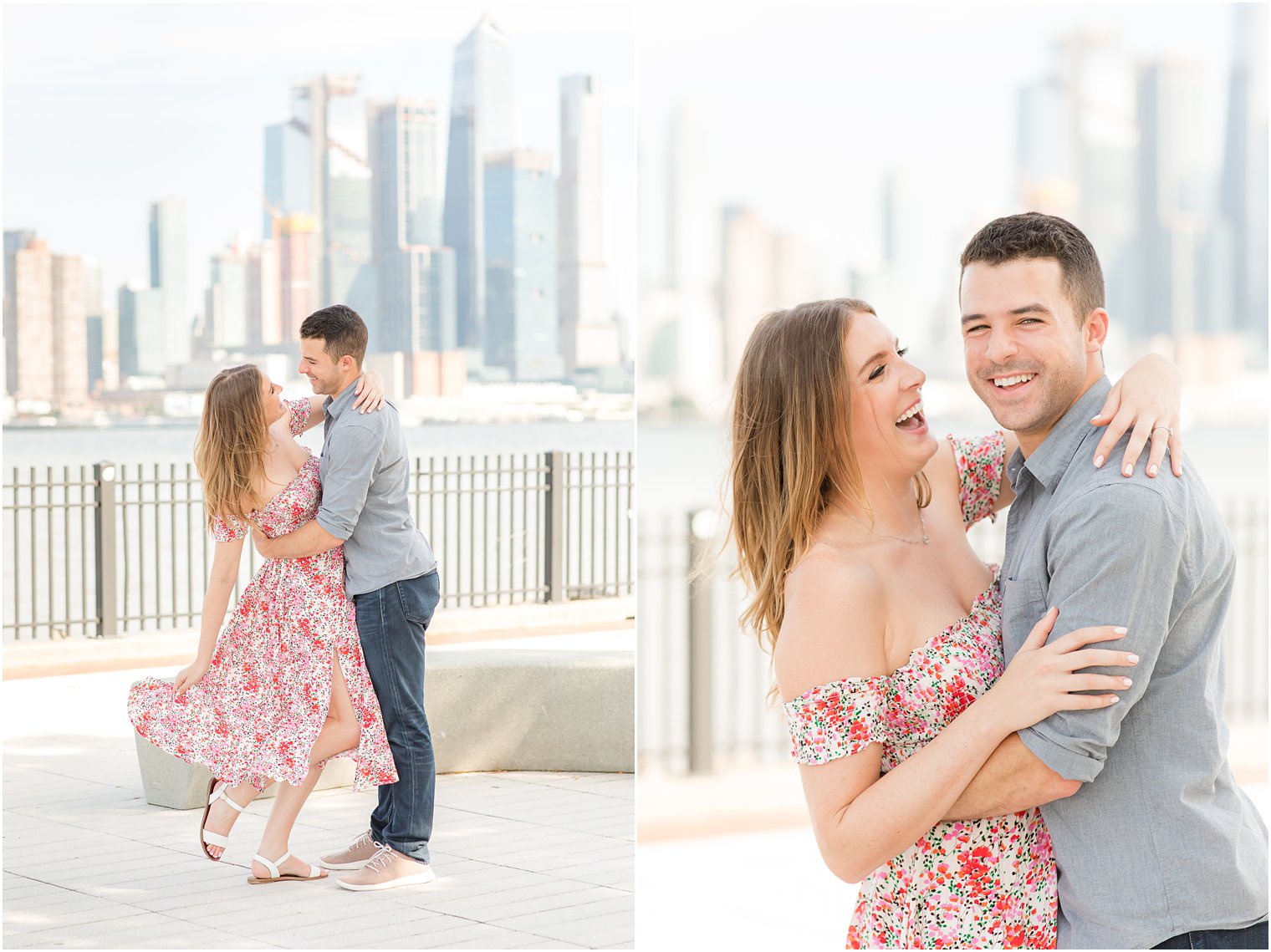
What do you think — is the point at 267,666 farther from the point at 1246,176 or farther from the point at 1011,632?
the point at 1246,176

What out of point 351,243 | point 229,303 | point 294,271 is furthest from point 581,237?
point 229,303

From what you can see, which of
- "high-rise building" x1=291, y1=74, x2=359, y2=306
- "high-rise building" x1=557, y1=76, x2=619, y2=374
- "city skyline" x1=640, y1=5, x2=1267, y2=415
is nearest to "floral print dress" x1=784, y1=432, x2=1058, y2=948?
"high-rise building" x1=557, y1=76, x2=619, y2=374

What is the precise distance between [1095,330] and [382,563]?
3.27 meters

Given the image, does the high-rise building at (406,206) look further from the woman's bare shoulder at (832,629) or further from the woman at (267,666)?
the woman's bare shoulder at (832,629)

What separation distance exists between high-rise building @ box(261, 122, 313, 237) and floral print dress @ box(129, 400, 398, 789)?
65.0 meters

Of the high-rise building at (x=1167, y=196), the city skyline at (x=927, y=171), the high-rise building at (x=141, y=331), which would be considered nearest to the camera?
the high-rise building at (x=141, y=331)

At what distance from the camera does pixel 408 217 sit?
73938mm

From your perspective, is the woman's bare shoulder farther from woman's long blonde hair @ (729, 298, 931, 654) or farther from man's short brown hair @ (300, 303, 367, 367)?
man's short brown hair @ (300, 303, 367, 367)

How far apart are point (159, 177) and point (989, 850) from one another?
69.9 metres

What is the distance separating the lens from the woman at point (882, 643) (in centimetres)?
231

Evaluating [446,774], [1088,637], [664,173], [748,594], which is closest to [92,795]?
[446,774]

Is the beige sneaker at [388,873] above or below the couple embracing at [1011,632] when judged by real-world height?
below

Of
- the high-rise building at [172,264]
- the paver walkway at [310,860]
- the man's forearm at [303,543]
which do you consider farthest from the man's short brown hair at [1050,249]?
the high-rise building at [172,264]

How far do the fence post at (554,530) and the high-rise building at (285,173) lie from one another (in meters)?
57.8
